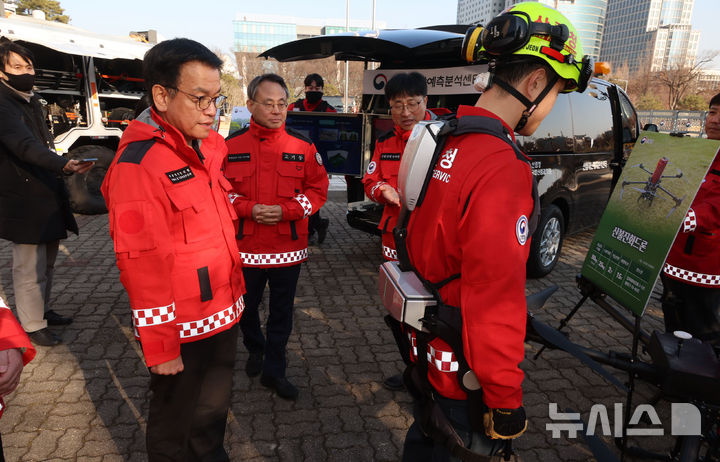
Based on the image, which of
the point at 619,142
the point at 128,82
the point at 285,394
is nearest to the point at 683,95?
the point at 619,142

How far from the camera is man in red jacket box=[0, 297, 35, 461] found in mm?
1312

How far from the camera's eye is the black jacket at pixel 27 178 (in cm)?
332

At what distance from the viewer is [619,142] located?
6238 mm

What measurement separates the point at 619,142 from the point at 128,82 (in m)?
9.73

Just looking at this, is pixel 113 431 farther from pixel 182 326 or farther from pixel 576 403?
pixel 576 403

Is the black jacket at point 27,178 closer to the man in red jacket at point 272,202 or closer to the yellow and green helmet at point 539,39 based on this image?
the man in red jacket at point 272,202

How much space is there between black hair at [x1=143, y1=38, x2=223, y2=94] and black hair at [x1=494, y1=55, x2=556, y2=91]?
1202 mm

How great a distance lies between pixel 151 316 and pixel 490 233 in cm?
129

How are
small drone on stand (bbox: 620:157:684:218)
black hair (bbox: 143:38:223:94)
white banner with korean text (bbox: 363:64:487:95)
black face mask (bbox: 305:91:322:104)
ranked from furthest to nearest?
black face mask (bbox: 305:91:322:104), white banner with korean text (bbox: 363:64:487:95), small drone on stand (bbox: 620:157:684:218), black hair (bbox: 143:38:223:94)

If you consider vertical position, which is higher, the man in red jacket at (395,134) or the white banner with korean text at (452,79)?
the white banner with korean text at (452,79)

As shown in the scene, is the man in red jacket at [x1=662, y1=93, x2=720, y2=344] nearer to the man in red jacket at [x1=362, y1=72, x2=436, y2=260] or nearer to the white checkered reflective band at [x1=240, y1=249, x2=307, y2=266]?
the man in red jacket at [x1=362, y1=72, x2=436, y2=260]

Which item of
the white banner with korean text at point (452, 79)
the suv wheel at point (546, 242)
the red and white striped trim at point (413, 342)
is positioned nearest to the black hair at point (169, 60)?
the red and white striped trim at point (413, 342)

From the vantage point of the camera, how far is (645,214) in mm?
2777

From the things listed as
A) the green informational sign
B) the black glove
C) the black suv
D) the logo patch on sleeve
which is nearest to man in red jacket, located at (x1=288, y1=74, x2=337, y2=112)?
the black suv
